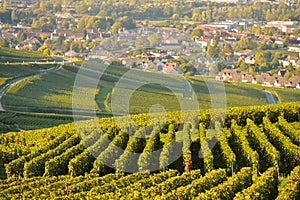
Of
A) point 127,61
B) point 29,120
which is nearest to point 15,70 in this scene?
point 29,120

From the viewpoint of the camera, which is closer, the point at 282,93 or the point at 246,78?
the point at 282,93

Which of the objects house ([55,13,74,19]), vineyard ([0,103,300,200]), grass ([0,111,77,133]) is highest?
vineyard ([0,103,300,200])

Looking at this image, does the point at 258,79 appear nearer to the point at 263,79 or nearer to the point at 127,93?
the point at 263,79

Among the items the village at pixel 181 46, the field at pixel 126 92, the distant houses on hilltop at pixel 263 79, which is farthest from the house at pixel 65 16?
the field at pixel 126 92

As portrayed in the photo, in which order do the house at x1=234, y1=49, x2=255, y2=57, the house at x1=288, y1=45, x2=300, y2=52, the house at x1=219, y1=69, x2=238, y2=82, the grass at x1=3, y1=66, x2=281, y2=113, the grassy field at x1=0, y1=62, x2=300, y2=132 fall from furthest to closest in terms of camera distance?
the house at x1=288, y1=45, x2=300, y2=52, the house at x1=234, y1=49, x2=255, y2=57, the house at x1=219, y1=69, x2=238, y2=82, the grass at x1=3, y1=66, x2=281, y2=113, the grassy field at x1=0, y1=62, x2=300, y2=132

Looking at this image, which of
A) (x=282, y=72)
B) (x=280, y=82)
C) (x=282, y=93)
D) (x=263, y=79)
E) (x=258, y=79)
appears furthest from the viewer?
(x=282, y=72)

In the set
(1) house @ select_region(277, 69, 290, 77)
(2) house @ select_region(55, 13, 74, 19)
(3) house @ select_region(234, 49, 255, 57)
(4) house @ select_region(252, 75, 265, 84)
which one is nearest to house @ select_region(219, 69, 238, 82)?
(4) house @ select_region(252, 75, 265, 84)

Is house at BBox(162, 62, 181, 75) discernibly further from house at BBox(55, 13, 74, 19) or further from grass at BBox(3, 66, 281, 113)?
house at BBox(55, 13, 74, 19)
